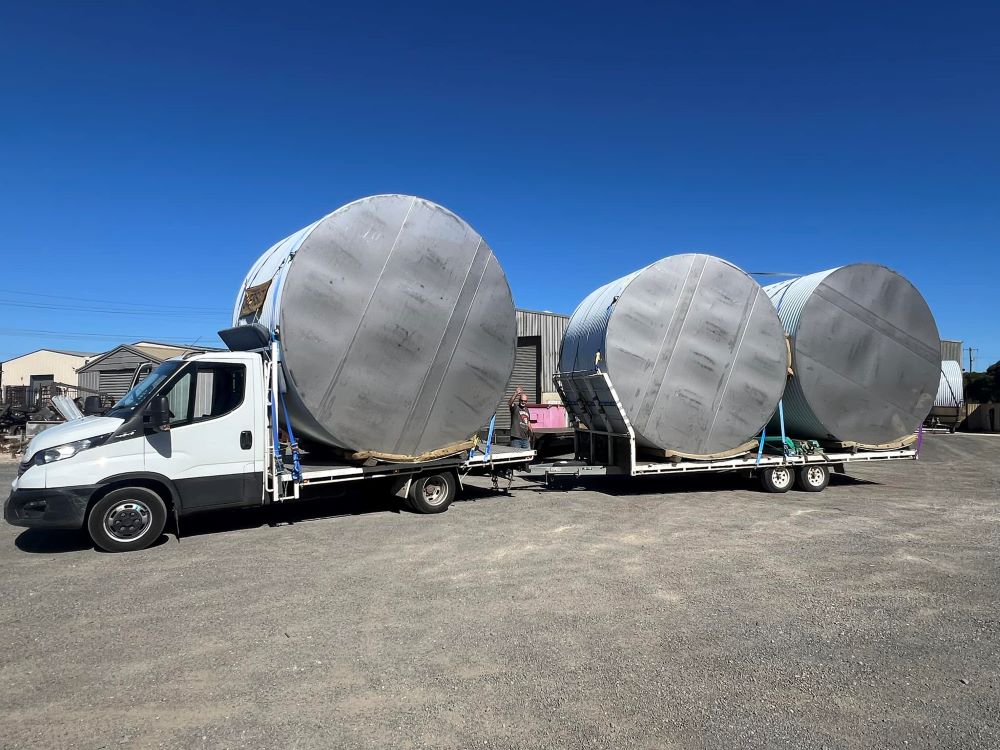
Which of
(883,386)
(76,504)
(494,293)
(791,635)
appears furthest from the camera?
(883,386)

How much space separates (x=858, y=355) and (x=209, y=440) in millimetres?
11592

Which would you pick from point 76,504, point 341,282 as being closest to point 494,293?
point 341,282

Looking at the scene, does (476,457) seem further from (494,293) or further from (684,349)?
(684,349)

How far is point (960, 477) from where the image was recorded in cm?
1505

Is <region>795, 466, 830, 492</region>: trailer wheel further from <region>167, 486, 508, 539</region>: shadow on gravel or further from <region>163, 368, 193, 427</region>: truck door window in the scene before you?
<region>163, 368, 193, 427</region>: truck door window

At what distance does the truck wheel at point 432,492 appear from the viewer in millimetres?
9977

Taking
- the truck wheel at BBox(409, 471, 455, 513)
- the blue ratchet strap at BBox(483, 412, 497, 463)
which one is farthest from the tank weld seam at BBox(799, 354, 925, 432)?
the truck wheel at BBox(409, 471, 455, 513)

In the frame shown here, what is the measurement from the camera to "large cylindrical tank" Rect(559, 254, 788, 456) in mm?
11695

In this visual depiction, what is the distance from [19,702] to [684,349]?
33.7 feet

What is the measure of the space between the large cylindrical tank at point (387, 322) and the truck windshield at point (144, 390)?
52.2 inches

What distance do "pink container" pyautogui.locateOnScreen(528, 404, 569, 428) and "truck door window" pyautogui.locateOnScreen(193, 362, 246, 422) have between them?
9.90 m

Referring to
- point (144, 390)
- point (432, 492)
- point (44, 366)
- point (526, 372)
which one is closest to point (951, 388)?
point (526, 372)

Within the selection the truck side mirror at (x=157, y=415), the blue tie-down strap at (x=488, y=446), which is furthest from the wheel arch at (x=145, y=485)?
the blue tie-down strap at (x=488, y=446)

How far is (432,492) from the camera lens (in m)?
10.1
